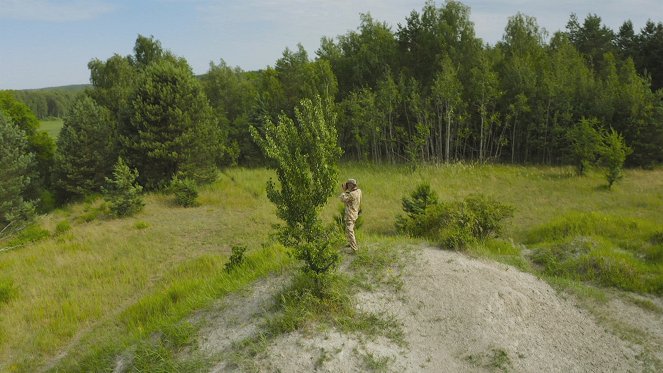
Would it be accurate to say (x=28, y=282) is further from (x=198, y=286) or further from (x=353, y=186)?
(x=353, y=186)

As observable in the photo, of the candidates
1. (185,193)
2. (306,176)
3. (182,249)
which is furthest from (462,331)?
(185,193)

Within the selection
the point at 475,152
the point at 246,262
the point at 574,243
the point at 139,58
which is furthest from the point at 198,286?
the point at 139,58

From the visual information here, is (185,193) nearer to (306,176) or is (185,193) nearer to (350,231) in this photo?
(350,231)

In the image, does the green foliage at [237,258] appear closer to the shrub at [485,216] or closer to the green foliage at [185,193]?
the shrub at [485,216]

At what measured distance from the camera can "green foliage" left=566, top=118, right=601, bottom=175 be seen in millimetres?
27078

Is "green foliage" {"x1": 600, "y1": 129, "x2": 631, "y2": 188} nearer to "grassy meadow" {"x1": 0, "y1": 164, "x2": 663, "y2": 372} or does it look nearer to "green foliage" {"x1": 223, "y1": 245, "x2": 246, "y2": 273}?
"grassy meadow" {"x1": 0, "y1": 164, "x2": 663, "y2": 372}

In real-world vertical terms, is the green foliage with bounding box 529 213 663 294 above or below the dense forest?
below

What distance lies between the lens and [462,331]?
8398mm

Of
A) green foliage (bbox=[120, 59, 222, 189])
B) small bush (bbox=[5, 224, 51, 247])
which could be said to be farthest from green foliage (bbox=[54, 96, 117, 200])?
small bush (bbox=[5, 224, 51, 247])

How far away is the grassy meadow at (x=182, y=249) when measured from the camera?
989 cm

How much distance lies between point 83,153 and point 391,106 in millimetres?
20740

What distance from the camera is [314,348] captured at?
7.48 m

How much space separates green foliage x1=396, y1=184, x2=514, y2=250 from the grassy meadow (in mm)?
610

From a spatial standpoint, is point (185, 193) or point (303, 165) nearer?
point (303, 165)
